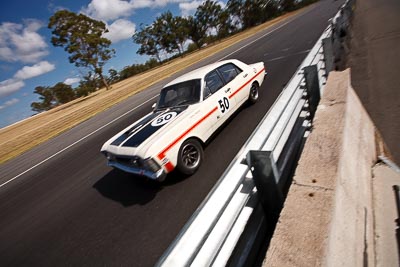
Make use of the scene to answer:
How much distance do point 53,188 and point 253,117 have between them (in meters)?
5.61

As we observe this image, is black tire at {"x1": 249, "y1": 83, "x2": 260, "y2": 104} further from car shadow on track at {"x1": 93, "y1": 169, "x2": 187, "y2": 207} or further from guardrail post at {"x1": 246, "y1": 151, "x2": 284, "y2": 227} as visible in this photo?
guardrail post at {"x1": 246, "y1": 151, "x2": 284, "y2": 227}

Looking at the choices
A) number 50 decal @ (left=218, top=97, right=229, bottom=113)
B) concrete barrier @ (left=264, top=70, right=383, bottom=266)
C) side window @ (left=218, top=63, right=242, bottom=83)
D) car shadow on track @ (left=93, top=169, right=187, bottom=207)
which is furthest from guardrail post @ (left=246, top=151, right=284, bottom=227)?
side window @ (left=218, top=63, right=242, bottom=83)

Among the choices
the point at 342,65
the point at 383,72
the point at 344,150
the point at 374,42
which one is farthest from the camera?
the point at 374,42

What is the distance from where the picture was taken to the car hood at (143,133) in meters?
3.96

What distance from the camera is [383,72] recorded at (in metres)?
5.86

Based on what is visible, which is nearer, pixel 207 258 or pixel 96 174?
pixel 207 258

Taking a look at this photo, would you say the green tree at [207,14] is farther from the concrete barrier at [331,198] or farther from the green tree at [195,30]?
the concrete barrier at [331,198]

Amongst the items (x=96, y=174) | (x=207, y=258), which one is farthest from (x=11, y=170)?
(x=207, y=258)

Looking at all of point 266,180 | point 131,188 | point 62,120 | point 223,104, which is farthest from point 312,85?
point 62,120

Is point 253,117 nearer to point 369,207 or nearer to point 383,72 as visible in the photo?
point 383,72

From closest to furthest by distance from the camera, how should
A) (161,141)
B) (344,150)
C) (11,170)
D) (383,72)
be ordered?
(344,150) < (161,141) < (383,72) < (11,170)

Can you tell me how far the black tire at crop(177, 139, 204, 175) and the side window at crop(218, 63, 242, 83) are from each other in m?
2.05

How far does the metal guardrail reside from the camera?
4.12 feet

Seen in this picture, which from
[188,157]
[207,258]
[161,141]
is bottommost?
[188,157]
